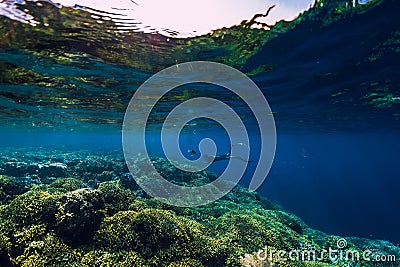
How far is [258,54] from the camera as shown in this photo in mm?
12016

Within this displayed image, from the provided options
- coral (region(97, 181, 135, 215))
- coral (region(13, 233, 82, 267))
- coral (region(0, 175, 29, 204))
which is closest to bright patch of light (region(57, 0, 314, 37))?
coral (region(97, 181, 135, 215))

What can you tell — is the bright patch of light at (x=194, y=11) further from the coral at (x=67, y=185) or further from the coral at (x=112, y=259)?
the coral at (x=112, y=259)

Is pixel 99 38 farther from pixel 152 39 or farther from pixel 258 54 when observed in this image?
pixel 258 54

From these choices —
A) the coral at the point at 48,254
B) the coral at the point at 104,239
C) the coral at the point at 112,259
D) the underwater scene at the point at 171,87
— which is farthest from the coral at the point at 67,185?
the coral at the point at 112,259

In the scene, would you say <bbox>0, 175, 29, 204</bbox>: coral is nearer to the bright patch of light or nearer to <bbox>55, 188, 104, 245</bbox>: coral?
<bbox>55, 188, 104, 245</bbox>: coral

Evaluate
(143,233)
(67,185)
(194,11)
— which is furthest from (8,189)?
(194,11)

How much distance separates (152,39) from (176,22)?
1666mm

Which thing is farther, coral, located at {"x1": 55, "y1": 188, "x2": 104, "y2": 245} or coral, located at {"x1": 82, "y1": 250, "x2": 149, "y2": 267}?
coral, located at {"x1": 55, "y1": 188, "x2": 104, "y2": 245}

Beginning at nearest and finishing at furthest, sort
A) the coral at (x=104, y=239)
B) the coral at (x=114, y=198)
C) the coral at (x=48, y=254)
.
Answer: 1. the coral at (x=48, y=254)
2. the coral at (x=104, y=239)
3. the coral at (x=114, y=198)

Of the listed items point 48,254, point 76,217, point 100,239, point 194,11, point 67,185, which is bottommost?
point 67,185

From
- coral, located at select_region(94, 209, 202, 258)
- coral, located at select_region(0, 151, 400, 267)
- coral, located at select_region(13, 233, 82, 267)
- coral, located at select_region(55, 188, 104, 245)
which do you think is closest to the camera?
coral, located at select_region(13, 233, 82, 267)

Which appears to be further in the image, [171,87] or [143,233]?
[171,87]

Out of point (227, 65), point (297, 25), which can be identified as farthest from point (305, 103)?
point (297, 25)

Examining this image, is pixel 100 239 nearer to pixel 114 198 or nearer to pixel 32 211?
pixel 32 211
